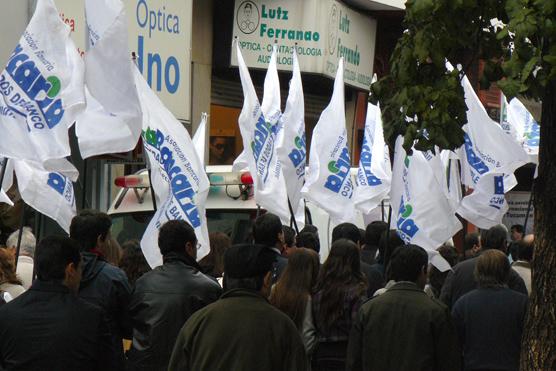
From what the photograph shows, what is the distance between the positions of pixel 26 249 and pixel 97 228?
272 cm

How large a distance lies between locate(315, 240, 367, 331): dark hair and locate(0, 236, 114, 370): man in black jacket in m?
2.10

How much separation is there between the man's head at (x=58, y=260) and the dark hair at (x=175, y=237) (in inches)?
55.2

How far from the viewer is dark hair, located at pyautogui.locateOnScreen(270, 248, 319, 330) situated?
817 cm

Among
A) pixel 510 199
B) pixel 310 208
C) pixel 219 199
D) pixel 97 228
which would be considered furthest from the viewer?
pixel 510 199

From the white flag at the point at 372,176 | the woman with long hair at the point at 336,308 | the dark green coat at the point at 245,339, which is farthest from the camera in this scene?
the white flag at the point at 372,176

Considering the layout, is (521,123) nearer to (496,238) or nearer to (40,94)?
(496,238)

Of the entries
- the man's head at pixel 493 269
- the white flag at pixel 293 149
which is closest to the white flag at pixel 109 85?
the man's head at pixel 493 269

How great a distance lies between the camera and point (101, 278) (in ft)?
25.3

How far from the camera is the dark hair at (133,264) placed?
9812 millimetres

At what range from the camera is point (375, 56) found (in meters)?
27.1

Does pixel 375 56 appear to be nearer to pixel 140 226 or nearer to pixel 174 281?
pixel 140 226

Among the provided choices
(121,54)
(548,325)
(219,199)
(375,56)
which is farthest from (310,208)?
(375,56)

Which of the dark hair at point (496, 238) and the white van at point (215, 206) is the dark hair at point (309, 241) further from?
the white van at point (215, 206)

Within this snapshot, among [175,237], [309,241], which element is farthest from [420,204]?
[175,237]
